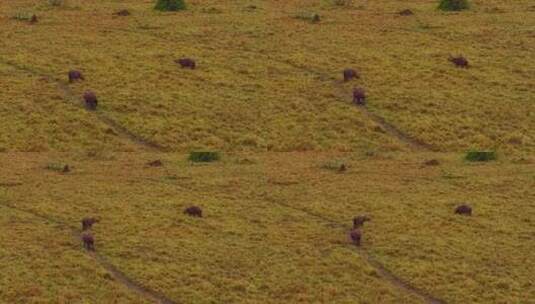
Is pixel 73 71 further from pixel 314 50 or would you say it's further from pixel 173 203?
pixel 173 203

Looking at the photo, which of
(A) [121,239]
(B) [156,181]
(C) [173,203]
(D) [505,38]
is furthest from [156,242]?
(D) [505,38]

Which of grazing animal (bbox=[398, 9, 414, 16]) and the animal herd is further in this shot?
grazing animal (bbox=[398, 9, 414, 16])

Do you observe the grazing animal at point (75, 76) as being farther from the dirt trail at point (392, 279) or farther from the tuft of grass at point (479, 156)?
the dirt trail at point (392, 279)

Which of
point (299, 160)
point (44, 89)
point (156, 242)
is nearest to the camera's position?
point (156, 242)

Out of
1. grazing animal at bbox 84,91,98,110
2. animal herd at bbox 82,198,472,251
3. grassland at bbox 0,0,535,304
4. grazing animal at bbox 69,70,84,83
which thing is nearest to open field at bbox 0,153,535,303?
grassland at bbox 0,0,535,304

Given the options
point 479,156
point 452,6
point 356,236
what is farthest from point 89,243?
point 452,6

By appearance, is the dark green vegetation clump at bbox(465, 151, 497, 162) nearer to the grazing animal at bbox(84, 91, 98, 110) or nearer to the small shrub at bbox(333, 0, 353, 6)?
the grazing animal at bbox(84, 91, 98, 110)

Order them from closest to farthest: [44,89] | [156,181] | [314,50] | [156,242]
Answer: [156,242] < [156,181] < [44,89] < [314,50]
